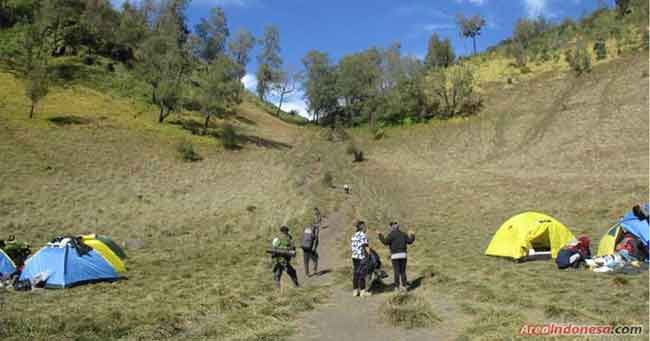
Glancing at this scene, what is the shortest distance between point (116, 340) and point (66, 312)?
2.89m

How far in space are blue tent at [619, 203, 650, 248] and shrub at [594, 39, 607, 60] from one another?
159ft

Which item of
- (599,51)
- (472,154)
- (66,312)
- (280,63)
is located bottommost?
(66,312)

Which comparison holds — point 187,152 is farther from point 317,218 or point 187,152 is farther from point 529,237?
point 529,237

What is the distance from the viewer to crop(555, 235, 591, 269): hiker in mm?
13836

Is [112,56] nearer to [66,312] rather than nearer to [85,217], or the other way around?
[85,217]

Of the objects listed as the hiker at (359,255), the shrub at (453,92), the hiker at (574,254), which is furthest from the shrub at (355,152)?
the hiker at (359,255)

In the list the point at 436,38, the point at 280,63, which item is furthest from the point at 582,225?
the point at 280,63

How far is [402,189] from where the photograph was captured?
119 feet

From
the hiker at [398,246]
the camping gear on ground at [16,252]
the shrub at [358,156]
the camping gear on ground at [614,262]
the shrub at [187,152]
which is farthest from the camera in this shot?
the shrub at [358,156]

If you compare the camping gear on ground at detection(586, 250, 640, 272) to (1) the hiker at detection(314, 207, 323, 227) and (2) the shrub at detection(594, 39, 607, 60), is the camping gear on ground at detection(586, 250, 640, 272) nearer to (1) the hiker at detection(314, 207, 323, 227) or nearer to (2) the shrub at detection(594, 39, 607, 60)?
(1) the hiker at detection(314, 207, 323, 227)

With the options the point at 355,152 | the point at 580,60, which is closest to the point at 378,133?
the point at 355,152

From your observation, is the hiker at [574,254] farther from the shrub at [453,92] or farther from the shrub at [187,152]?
the shrub at [453,92]

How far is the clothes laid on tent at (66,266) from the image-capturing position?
45.9ft

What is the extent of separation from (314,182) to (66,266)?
23141 millimetres
